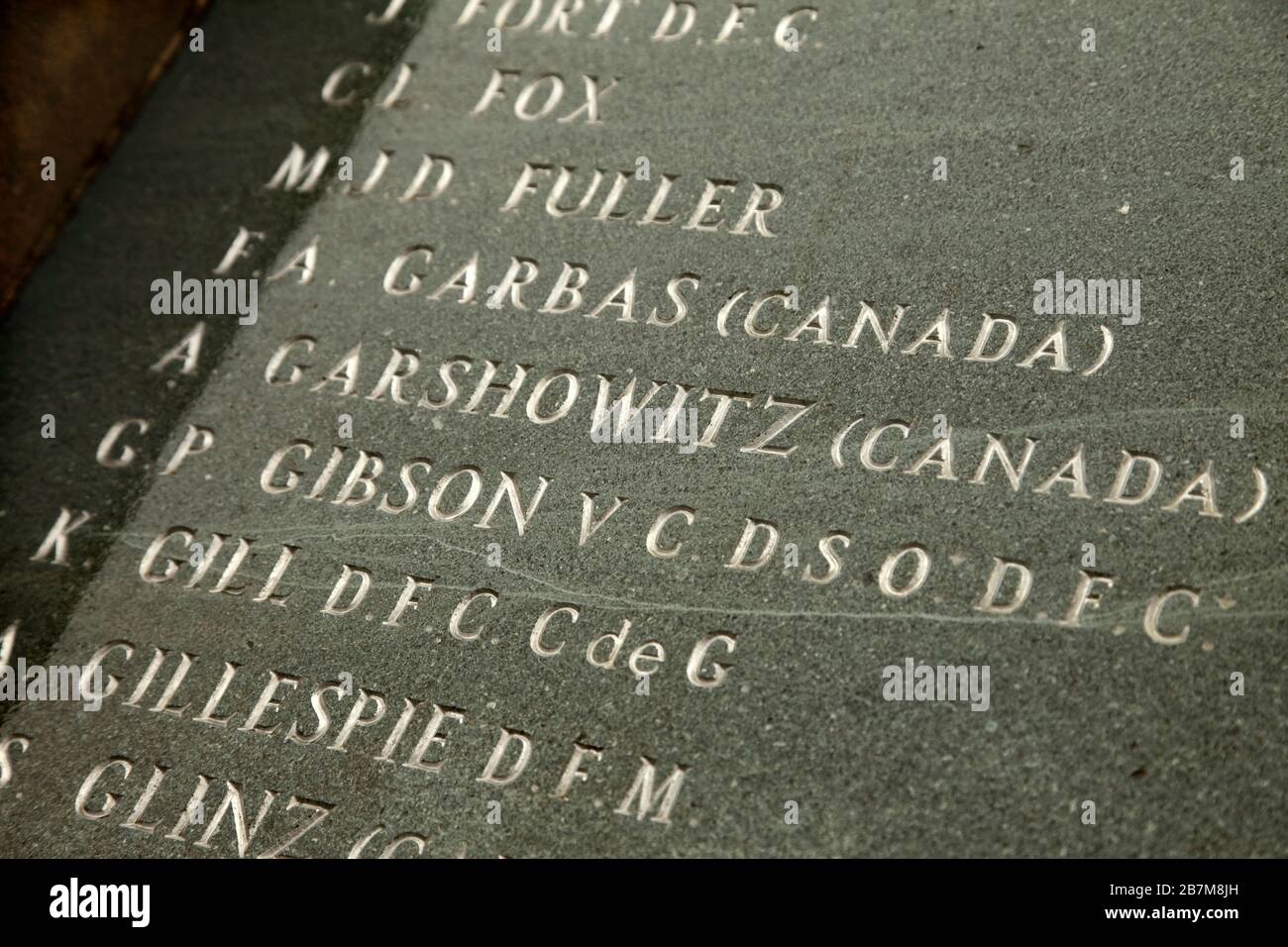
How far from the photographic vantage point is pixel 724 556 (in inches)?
113

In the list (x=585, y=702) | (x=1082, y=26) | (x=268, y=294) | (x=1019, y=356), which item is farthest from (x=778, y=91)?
(x=585, y=702)

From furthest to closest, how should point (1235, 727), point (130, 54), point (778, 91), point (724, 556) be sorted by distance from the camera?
point (130, 54)
point (778, 91)
point (724, 556)
point (1235, 727)

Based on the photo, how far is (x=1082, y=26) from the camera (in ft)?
10.7

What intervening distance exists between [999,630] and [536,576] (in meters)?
1.18

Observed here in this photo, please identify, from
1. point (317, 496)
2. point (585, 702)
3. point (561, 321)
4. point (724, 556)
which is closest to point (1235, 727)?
point (724, 556)

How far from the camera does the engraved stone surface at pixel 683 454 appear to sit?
2.61 meters

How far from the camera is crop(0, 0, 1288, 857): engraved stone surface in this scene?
2613mm

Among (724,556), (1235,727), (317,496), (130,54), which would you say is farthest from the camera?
(130,54)

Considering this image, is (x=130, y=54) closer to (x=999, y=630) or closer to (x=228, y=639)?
(x=228, y=639)

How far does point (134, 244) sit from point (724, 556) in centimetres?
223

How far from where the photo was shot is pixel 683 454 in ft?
9.86
